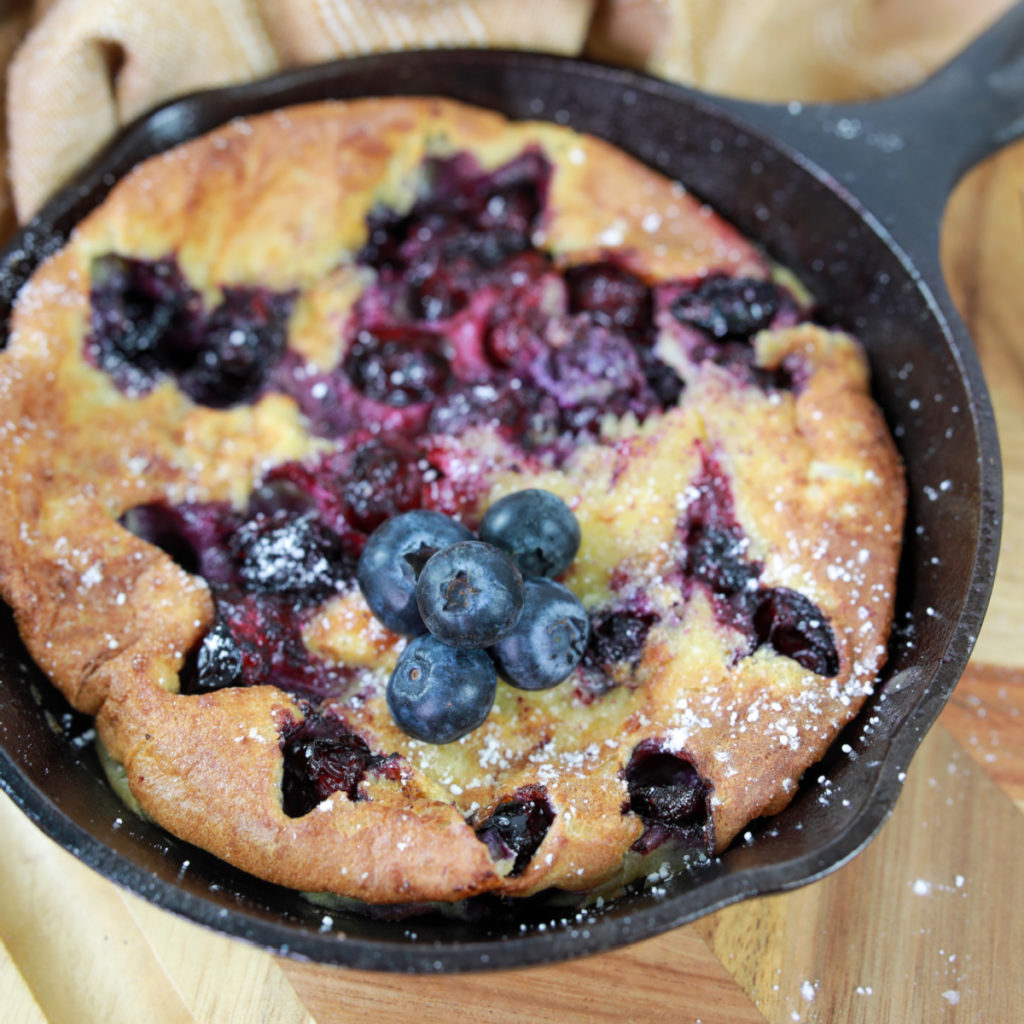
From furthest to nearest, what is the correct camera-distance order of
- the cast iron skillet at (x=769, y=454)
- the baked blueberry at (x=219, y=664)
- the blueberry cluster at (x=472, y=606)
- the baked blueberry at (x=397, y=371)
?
the baked blueberry at (x=397, y=371), the baked blueberry at (x=219, y=664), the blueberry cluster at (x=472, y=606), the cast iron skillet at (x=769, y=454)

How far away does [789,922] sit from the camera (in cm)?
161

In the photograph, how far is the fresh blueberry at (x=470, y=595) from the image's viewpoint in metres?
1.36

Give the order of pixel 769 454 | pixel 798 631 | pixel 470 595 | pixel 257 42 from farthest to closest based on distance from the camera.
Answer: pixel 257 42, pixel 769 454, pixel 798 631, pixel 470 595

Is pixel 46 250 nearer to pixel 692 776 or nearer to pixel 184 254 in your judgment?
pixel 184 254

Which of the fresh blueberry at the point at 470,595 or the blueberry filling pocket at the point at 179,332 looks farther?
the blueberry filling pocket at the point at 179,332

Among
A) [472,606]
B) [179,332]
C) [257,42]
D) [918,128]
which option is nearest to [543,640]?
[472,606]

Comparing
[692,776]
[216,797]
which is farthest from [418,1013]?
[692,776]

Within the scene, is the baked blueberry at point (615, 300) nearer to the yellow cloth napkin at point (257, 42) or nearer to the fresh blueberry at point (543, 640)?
the yellow cloth napkin at point (257, 42)

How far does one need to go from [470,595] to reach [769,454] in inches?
29.5

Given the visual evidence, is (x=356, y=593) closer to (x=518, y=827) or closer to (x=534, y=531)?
(x=534, y=531)

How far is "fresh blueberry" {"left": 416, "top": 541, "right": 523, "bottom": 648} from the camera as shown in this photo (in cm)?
136

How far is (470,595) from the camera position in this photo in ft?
4.46

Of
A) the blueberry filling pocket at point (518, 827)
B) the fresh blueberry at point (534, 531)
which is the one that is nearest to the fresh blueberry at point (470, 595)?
the fresh blueberry at point (534, 531)

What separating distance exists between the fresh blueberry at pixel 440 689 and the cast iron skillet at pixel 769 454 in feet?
0.93
